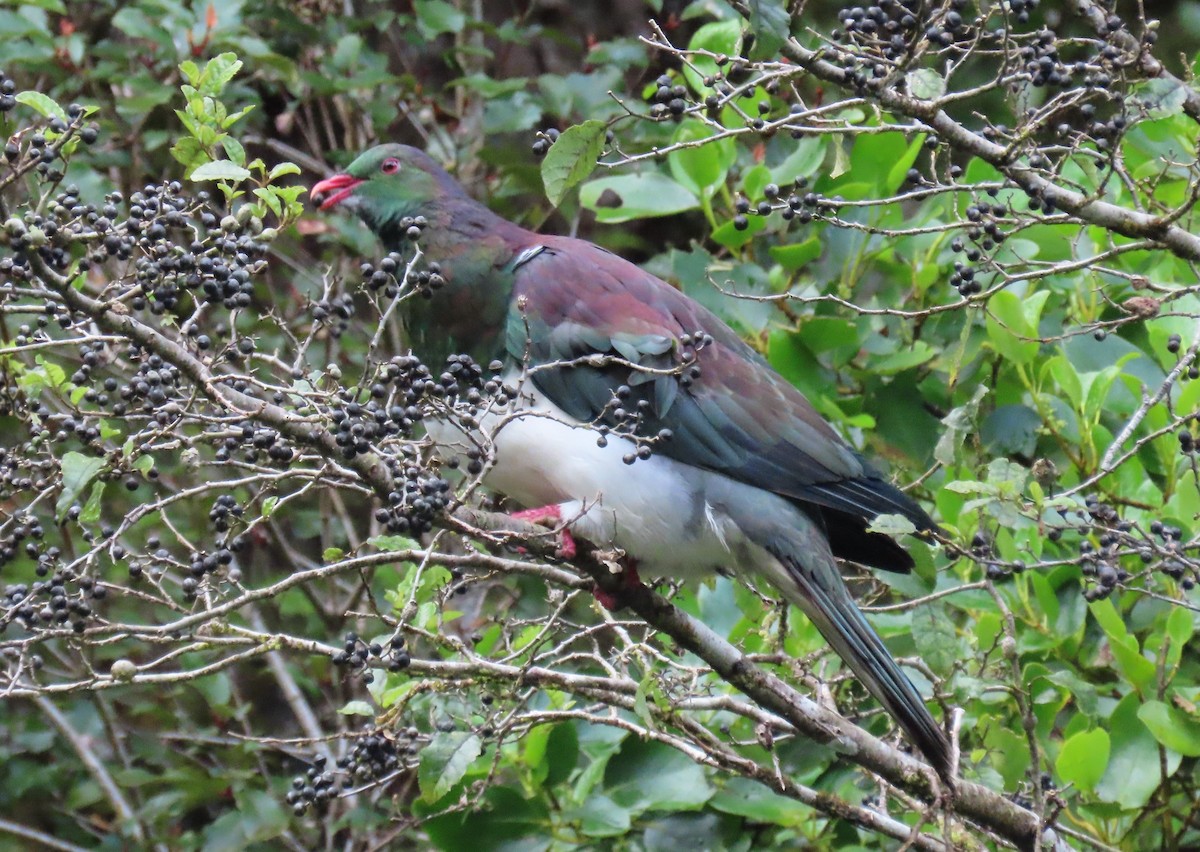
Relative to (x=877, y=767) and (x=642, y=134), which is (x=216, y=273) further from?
(x=642, y=134)

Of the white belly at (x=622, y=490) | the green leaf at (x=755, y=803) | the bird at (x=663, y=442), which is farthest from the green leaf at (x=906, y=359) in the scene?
the green leaf at (x=755, y=803)

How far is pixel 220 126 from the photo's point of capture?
7.20 feet

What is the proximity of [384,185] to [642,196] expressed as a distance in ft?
2.34

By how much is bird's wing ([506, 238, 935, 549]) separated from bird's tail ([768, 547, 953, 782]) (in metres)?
0.17

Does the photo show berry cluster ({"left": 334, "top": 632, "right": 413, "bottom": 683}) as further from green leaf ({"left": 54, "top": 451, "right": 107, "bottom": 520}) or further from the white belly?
the white belly

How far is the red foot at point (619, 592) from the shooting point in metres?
2.49

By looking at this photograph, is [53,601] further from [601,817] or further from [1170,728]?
[1170,728]

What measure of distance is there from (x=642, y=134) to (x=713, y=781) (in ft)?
7.47

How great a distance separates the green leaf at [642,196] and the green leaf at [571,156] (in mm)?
1433

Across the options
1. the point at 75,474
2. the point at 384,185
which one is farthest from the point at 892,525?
the point at 384,185

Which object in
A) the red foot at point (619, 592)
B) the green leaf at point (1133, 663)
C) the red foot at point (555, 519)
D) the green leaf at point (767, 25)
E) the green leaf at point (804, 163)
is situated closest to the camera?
the green leaf at point (767, 25)

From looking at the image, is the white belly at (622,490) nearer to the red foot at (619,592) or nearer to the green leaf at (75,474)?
the red foot at (619,592)

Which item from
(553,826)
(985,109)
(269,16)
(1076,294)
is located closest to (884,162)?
(1076,294)

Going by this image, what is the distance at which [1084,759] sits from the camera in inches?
105
